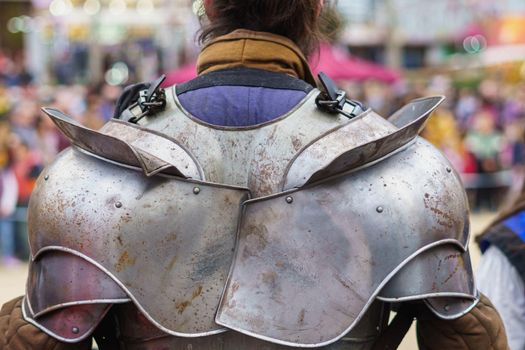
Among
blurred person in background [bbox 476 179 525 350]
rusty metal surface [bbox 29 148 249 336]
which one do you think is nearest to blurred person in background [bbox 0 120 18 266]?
blurred person in background [bbox 476 179 525 350]

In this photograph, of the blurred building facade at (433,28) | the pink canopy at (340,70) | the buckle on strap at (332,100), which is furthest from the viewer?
the blurred building facade at (433,28)

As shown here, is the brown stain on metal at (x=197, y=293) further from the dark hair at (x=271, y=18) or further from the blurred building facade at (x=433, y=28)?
the blurred building facade at (x=433, y=28)

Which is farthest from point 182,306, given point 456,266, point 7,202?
point 7,202

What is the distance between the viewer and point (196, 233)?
6.77 feet

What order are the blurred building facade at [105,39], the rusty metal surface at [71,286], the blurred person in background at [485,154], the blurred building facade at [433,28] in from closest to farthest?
1. the rusty metal surface at [71,286]
2. the blurred person in background at [485,154]
3. the blurred building facade at [105,39]
4. the blurred building facade at [433,28]

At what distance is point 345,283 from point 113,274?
45 cm

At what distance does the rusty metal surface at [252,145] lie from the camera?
6.91 ft

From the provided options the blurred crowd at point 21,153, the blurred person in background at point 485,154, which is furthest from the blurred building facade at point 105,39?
the blurred crowd at point 21,153

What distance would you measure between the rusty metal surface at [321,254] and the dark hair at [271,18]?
0.44m

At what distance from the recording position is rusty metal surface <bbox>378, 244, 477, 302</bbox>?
2.04m

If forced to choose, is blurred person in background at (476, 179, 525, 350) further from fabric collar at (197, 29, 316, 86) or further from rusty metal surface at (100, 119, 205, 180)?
rusty metal surface at (100, 119, 205, 180)

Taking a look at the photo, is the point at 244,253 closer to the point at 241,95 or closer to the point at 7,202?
the point at 241,95

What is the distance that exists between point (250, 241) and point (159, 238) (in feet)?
0.59

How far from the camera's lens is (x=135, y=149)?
206cm
